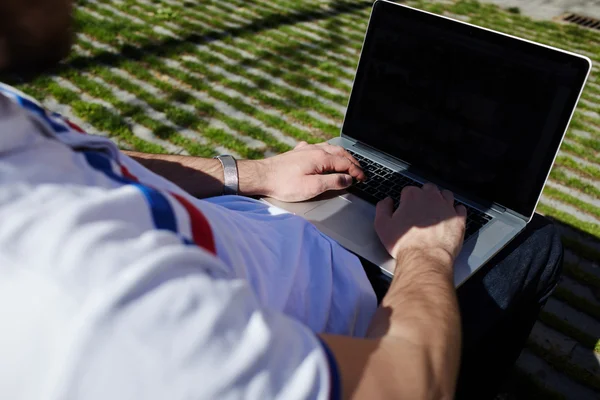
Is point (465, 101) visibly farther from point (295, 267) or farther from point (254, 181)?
point (295, 267)

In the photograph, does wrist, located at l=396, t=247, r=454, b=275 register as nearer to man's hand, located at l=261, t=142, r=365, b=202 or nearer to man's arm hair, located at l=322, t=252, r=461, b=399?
man's arm hair, located at l=322, t=252, r=461, b=399

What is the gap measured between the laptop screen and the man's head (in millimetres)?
1098

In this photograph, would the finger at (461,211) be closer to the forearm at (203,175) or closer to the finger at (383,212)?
the finger at (383,212)

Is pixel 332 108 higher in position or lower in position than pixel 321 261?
lower

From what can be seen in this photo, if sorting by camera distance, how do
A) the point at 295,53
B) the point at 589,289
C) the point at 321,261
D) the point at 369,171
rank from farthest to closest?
the point at 295,53 < the point at 589,289 < the point at 369,171 < the point at 321,261

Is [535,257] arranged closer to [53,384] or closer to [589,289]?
[589,289]

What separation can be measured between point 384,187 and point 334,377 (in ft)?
3.46

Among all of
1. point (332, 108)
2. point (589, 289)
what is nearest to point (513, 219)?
point (589, 289)

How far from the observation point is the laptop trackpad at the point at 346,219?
147 centimetres

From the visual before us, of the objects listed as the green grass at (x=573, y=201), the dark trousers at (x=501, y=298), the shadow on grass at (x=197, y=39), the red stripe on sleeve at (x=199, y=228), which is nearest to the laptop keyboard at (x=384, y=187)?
the dark trousers at (x=501, y=298)

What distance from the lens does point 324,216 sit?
1545 mm

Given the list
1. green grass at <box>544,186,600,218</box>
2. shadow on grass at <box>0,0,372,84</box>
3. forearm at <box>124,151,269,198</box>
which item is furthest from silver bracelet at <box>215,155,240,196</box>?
shadow on grass at <box>0,0,372,84</box>

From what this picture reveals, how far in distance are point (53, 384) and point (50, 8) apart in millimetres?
440

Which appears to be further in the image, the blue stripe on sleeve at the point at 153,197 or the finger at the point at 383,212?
the finger at the point at 383,212
